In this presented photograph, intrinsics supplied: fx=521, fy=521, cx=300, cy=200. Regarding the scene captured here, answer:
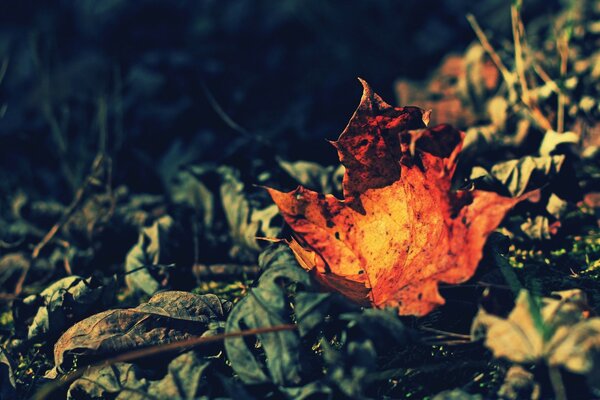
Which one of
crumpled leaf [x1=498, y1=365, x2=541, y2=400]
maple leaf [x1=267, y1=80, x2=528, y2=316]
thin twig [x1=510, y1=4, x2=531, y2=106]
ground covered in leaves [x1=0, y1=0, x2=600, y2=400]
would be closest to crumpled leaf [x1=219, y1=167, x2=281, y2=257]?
ground covered in leaves [x1=0, y1=0, x2=600, y2=400]

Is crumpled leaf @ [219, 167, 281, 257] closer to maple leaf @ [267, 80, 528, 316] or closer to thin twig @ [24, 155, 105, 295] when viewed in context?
maple leaf @ [267, 80, 528, 316]

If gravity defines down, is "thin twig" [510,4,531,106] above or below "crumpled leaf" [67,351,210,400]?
above

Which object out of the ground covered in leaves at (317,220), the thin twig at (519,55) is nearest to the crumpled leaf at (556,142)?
the ground covered in leaves at (317,220)

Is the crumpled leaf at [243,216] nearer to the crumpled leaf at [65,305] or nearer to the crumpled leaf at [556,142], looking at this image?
the crumpled leaf at [65,305]

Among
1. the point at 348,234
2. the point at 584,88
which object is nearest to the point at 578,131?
the point at 584,88

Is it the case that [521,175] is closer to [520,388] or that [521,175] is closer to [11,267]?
[520,388]
